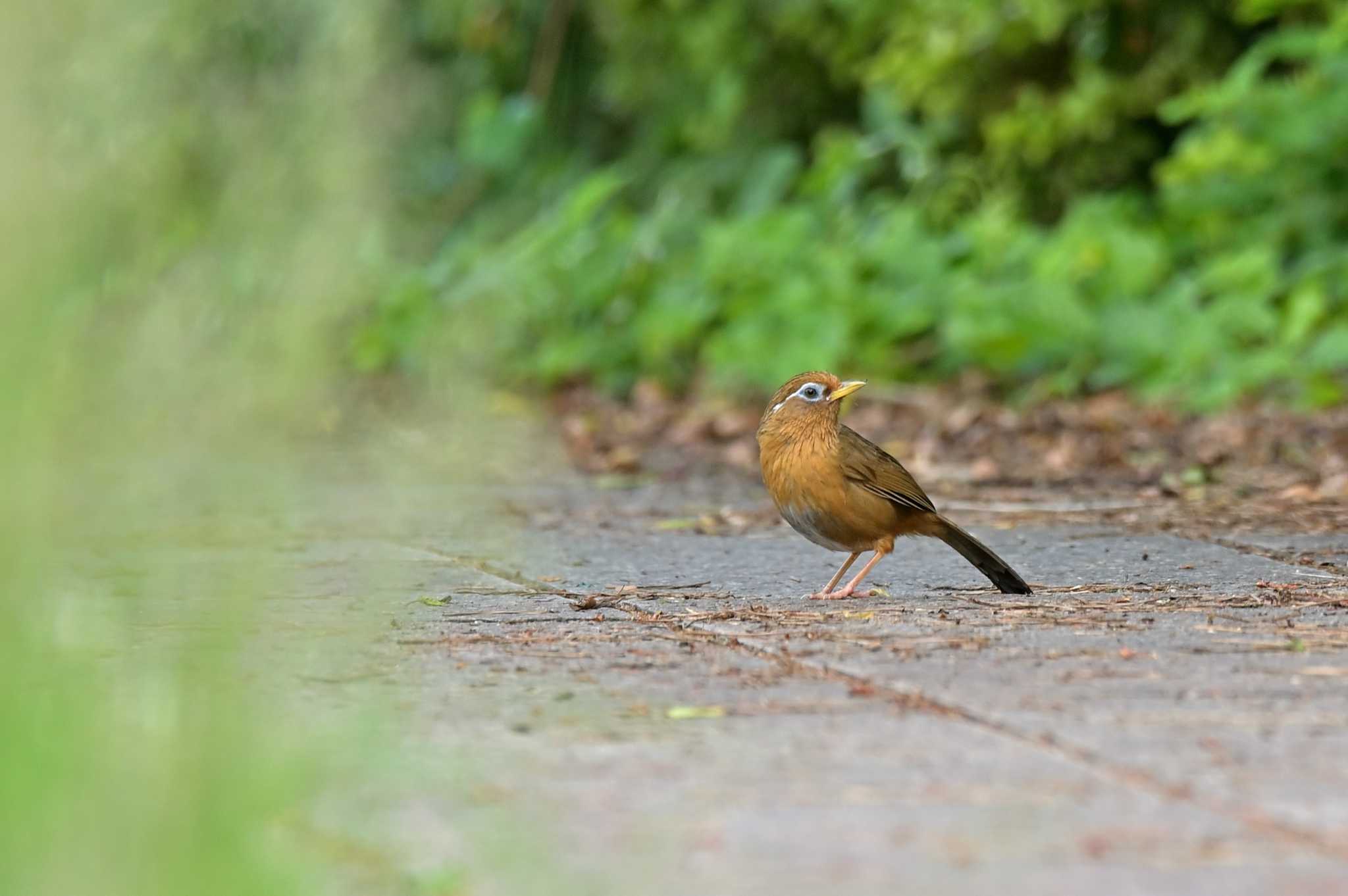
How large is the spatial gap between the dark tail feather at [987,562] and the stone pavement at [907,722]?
0.05 m

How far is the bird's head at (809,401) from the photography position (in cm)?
453

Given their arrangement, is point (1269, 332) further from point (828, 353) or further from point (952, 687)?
point (952, 687)

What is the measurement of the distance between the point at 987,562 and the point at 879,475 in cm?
35

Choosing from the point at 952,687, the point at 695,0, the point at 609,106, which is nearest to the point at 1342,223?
the point at 695,0

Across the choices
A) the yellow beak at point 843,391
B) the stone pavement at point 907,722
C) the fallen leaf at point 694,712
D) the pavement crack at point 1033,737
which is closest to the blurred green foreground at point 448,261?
the stone pavement at point 907,722

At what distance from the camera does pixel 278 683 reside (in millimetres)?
2854

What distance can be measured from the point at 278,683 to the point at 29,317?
1484 mm

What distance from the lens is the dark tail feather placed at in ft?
13.4

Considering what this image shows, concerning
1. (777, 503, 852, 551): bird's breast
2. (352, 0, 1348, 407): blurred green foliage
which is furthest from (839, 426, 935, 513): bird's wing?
(352, 0, 1348, 407): blurred green foliage

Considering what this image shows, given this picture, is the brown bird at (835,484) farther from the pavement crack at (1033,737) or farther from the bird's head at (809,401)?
the pavement crack at (1033,737)

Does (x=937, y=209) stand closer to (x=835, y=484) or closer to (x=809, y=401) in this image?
(x=809, y=401)

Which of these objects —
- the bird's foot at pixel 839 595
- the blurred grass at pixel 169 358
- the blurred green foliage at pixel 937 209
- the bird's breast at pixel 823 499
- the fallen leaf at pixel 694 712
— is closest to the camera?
the blurred grass at pixel 169 358

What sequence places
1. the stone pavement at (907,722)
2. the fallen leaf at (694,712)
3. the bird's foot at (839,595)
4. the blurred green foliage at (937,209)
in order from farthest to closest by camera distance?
1. the blurred green foliage at (937,209)
2. the bird's foot at (839,595)
3. the fallen leaf at (694,712)
4. the stone pavement at (907,722)

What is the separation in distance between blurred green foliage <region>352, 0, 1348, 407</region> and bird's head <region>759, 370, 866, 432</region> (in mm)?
2998
